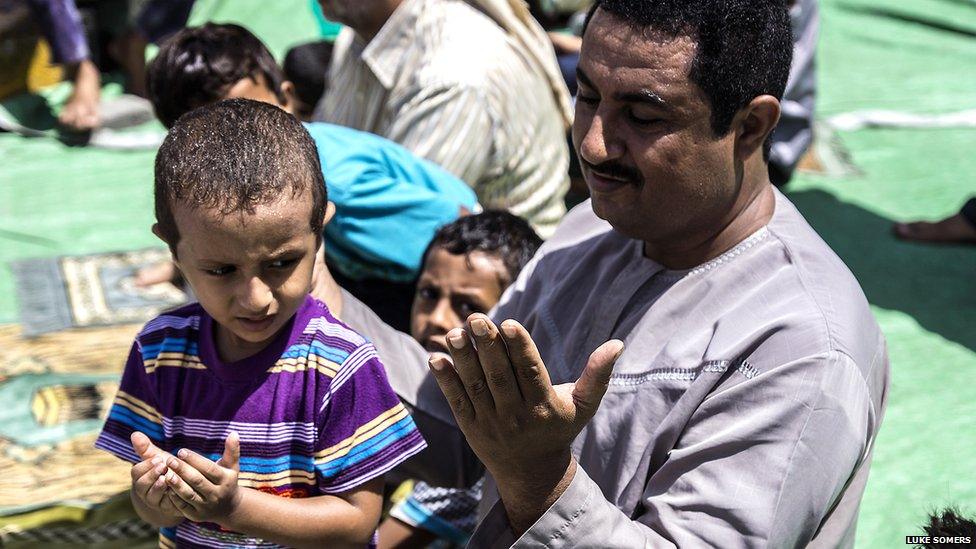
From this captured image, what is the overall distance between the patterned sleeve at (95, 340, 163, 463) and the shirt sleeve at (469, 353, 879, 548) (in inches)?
27.8

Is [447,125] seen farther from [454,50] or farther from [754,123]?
[754,123]

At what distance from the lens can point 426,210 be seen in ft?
9.53

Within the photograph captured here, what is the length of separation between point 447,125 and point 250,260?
140cm

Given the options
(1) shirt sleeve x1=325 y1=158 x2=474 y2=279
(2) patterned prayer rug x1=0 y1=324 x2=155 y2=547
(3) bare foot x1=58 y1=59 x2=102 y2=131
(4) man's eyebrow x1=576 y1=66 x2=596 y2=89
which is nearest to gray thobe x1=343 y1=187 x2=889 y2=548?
(4) man's eyebrow x1=576 y1=66 x2=596 y2=89

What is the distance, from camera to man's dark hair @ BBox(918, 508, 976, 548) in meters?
1.83

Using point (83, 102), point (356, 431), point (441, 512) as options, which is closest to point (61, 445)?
point (441, 512)

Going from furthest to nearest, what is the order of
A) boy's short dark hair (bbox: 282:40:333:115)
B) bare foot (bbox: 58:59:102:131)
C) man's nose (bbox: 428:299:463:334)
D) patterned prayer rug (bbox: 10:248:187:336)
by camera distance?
bare foot (bbox: 58:59:102:131)
boy's short dark hair (bbox: 282:40:333:115)
patterned prayer rug (bbox: 10:248:187:336)
man's nose (bbox: 428:299:463:334)

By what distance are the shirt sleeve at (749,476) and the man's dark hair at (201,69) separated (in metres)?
1.51

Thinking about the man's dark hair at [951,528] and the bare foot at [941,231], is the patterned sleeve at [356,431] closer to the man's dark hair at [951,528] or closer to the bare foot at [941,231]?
the man's dark hair at [951,528]

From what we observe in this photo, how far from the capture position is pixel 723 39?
1.85 m

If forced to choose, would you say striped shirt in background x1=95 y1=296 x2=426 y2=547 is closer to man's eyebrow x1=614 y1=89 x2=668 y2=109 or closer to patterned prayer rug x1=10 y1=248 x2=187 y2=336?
man's eyebrow x1=614 y1=89 x2=668 y2=109

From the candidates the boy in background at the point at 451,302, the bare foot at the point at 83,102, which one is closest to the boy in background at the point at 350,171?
the boy in background at the point at 451,302

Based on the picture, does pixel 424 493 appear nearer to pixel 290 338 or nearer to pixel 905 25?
pixel 290 338

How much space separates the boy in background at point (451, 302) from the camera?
9.01ft
